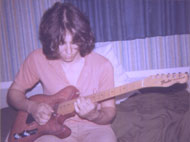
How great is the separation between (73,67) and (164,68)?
4.25ft

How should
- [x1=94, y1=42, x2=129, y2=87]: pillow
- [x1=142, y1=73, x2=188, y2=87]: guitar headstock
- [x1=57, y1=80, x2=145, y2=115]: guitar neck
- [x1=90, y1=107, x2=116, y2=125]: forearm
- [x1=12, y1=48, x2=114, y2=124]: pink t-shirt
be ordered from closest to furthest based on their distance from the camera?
[x1=142, y1=73, x2=188, y2=87]: guitar headstock
[x1=57, y1=80, x2=145, y2=115]: guitar neck
[x1=90, y1=107, x2=116, y2=125]: forearm
[x1=12, y1=48, x2=114, y2=124]: pink t-shirt
[x1=94, y1=42, x2=129, y2=87]: pillow

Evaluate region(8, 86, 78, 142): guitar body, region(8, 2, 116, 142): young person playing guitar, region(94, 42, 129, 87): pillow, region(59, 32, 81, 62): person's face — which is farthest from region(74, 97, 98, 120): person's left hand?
region(94, 42, 129, 87): pillow

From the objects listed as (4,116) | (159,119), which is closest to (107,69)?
(159,119)

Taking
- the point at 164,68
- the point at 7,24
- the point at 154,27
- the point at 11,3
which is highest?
the point at 11,3

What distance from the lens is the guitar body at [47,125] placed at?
1214 mm

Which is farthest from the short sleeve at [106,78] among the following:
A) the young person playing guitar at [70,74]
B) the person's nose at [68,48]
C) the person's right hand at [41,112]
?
the person's right hand at [41,112]

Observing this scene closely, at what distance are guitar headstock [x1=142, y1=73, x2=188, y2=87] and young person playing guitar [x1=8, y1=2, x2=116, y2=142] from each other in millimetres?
350

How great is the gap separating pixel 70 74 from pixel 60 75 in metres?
0.07

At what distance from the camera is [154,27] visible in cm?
212

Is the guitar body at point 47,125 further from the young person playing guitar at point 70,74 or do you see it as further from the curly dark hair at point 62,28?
the curly dark hair at point 62,28

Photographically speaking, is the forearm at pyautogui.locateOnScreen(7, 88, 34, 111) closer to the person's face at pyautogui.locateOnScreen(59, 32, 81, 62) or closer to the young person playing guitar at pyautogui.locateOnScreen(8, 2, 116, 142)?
the young person playing guitar at pyautogui.locateOnScreen(8, 2, 116, 142)

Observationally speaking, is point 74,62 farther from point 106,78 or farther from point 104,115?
point 104,115

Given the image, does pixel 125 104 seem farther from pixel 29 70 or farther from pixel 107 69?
pixel 29 70

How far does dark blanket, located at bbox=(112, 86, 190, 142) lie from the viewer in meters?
1.21
